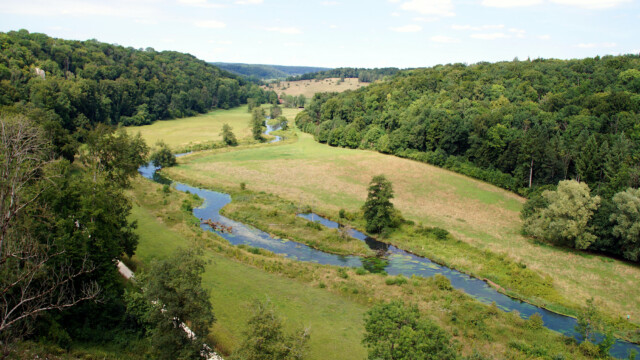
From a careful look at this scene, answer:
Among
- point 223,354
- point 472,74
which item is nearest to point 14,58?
point 223,354

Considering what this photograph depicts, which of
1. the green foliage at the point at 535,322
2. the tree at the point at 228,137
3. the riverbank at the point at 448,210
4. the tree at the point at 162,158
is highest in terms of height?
the tree at the point at 228,137

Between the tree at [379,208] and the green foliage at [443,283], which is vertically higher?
the tree at [379,208]

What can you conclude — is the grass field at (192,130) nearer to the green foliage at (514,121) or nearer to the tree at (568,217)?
the green foliage at (514,121)

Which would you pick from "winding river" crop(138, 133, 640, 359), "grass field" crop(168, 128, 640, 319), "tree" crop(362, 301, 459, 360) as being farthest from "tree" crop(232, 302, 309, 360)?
"grass field" crop(168, 128, 640, 319)

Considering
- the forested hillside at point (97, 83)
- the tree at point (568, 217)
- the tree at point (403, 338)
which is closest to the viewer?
the tree at point (403, 338)

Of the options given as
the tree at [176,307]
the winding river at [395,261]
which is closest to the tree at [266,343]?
the tree at [176,307]

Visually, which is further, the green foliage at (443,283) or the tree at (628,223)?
the tree at (628,223)

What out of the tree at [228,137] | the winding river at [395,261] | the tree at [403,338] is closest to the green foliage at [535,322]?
the winding river at [395,261]

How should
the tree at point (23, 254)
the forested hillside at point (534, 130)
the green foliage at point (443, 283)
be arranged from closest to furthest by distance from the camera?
1. the tree at point (23, 254)
2. the green foliage at point (443, 283)
3. the forested hillside at point (534, 130)

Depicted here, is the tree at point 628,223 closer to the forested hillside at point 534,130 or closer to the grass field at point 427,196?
the forested hillside at point 534,130
